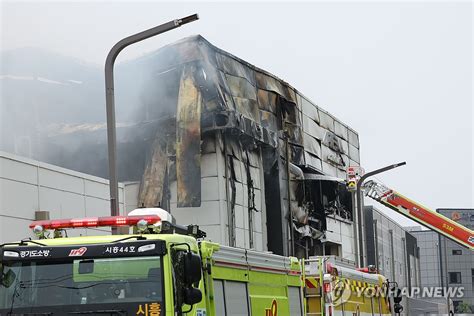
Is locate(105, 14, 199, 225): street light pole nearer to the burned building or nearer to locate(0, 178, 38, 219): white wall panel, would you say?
locate(0, 178, 38, 219): white wall panel

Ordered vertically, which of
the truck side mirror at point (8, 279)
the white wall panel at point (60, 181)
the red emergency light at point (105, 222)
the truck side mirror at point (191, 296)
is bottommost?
the truck side mirror at point (191, 296)

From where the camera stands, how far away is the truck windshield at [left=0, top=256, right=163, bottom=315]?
9219mm

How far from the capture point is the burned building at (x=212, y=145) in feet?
113

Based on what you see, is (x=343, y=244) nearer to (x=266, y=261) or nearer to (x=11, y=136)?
(x=11, y=136)

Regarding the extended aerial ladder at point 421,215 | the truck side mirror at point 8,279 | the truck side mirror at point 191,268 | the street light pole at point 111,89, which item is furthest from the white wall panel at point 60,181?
the extended aerial ladder at point 421,215

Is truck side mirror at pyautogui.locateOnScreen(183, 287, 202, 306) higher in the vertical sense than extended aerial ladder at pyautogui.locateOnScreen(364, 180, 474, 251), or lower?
lower

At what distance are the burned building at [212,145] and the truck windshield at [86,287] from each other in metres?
24.6

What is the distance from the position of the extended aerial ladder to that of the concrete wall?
17516mm

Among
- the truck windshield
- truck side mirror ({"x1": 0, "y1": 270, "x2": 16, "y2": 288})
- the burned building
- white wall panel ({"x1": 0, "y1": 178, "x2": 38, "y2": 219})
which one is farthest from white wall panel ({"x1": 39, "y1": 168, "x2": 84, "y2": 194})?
the truck windshield

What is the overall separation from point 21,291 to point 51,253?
480 mm

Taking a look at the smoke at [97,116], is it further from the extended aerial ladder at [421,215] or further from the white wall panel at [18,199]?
the extended aerial ladder at [421,215]

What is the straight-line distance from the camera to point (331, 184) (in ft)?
158

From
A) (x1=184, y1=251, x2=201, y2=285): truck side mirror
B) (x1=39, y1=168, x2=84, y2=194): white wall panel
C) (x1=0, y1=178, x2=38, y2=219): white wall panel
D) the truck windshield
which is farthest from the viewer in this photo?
(x1=39, y1=168, x2=84, y2=194): white wall panel

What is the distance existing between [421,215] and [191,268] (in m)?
32.5
